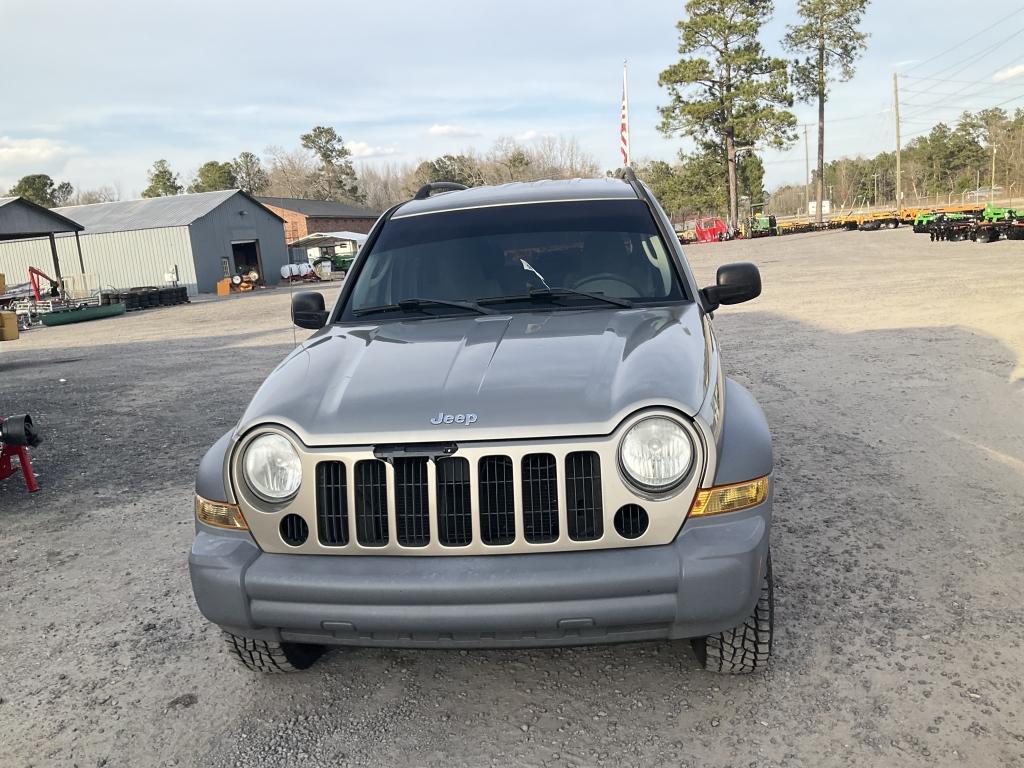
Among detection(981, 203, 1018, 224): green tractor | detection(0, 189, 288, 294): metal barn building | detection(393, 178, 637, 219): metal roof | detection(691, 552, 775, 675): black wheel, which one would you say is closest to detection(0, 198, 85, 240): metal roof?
detection(0, 189, 288, 294): metal barn building

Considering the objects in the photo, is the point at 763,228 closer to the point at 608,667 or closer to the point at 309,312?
the point at 309,312

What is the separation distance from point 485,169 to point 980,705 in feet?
312

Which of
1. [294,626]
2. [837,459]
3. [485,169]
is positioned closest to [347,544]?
[294,626]

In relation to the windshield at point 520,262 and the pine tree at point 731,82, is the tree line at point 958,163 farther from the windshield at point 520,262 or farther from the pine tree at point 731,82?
the windshield at point 520,262

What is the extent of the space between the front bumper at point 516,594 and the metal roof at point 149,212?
138ft

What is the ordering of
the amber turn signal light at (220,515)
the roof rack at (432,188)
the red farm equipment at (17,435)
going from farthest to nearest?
1. the red farm equipment at (17,435)
2. the roof rack at (432,188)
3. the amber turn signal light at (220,515)

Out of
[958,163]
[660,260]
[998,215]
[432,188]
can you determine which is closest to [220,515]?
[660,260]

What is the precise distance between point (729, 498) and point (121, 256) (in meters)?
45.5

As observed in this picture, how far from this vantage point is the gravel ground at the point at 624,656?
108 inches

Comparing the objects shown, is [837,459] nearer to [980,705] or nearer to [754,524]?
[980,705]

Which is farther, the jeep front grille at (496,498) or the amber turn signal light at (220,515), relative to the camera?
the amber turn signal light at (220,515)

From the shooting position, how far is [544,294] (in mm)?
3689

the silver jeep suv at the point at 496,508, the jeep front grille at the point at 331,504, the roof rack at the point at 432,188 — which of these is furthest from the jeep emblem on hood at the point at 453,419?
the roof rack at the point at 432,188

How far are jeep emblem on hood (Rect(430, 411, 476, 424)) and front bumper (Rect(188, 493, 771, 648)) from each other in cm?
43
